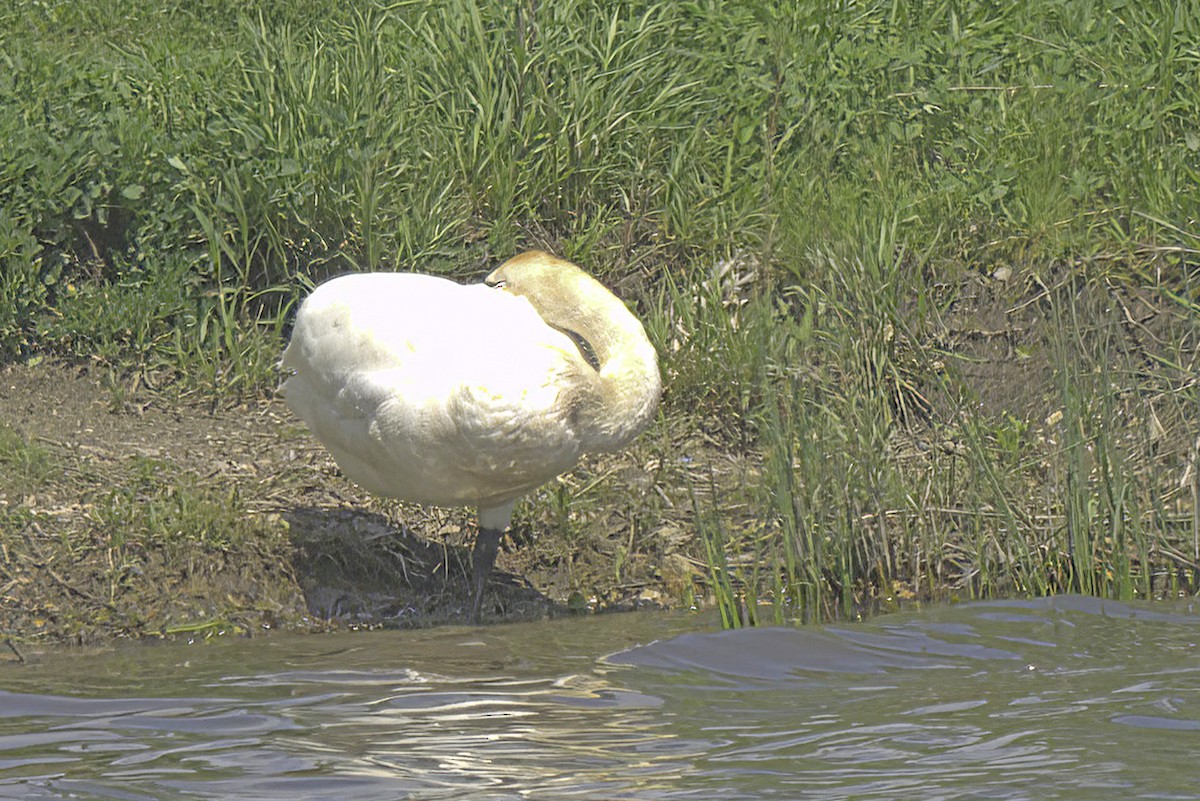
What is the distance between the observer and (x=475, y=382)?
5.13 m

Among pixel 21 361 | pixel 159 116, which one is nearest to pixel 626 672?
pixel 21 361

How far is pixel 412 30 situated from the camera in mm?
8062

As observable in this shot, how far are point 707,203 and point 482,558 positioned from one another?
8.04ft

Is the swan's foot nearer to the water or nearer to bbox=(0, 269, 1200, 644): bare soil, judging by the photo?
bbox=(0, 269, 1200, 644): bare soil

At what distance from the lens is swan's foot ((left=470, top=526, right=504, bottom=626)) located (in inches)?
227

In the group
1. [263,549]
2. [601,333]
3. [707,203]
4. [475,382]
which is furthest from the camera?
[707,203]

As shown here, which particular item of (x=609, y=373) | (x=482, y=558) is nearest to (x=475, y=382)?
(x=609, y=373)

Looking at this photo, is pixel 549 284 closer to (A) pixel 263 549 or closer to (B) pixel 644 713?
(A) pixel 263 549

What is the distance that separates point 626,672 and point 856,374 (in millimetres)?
1373

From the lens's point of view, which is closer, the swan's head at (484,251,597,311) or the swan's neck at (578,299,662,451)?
the swan's neck at (578,299,662,451)

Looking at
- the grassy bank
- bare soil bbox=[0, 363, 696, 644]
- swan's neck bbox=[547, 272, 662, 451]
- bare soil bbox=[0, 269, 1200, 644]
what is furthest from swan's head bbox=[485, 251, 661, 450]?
bare soil bbox=[0, 363, 696, 644]

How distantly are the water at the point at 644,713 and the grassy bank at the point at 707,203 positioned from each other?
0.81 metres

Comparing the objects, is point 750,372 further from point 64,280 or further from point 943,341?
point 64,280

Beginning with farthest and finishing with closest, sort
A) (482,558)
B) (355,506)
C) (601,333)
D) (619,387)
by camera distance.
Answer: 1. (355,506)
2. (482,558)
3. (601,333)
4. (619,387)
